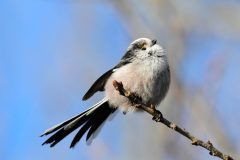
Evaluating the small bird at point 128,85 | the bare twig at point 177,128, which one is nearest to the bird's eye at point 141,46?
the small bird at point 128,85

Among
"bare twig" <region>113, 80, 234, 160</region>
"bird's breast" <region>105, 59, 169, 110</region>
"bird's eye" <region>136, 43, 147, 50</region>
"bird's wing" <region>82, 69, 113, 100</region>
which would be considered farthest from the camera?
"bird's eye" <region>136, 43, 147, 50</region>

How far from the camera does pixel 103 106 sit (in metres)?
2.82

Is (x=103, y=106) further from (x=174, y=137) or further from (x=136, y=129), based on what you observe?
(x=136, y=129)

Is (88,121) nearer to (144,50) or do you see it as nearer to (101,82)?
(101,82)

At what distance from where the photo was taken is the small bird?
A: 2455 millimetres

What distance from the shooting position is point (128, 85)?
8.07ft

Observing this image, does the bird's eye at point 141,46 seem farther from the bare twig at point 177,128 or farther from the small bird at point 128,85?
the bare twig at point 177,128

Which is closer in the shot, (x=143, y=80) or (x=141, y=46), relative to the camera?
(x=143, y=80)

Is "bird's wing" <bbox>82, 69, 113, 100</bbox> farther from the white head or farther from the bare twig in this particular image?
the bare twig

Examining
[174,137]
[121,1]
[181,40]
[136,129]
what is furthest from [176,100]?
[121,1]

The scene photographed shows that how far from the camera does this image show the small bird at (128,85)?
8.05 ft

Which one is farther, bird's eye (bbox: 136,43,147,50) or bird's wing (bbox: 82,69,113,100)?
bird's eye (bbox: 136,43,147,50)

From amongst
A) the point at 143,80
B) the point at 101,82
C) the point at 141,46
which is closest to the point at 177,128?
the point at 143,80

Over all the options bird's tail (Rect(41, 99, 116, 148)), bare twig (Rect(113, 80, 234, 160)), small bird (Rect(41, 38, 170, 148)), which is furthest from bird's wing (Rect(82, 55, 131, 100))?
bare twig (Rect(113, 80, 234, 160))
